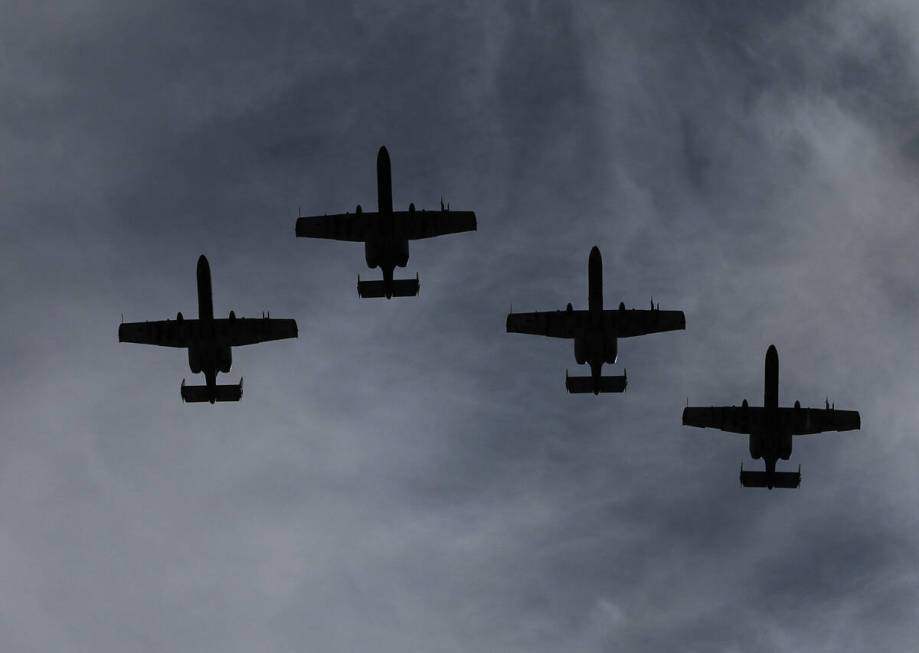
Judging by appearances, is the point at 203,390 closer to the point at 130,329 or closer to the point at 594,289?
the point at 130,329

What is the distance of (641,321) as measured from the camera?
106 metres

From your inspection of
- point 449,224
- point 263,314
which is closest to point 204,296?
point 263,314

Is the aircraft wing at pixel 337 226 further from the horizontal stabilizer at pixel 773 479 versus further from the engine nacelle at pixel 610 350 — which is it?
the horizontal stabilizer at pixel 773 479

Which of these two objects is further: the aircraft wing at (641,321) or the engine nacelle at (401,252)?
the aircraft wing at (641,321)

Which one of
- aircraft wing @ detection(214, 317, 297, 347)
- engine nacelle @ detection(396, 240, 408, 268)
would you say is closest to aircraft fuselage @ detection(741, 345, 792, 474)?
engine nacelle @ detection(396, 240, 408, 268)

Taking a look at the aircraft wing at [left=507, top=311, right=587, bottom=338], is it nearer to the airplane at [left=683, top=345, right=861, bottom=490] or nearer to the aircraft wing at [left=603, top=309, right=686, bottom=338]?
the aircraft wing at [left=603, top=309, right=686, bottom=338]

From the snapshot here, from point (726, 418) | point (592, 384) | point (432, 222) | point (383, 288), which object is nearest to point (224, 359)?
point (383, 288)

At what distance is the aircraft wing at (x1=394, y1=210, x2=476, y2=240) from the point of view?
104 m

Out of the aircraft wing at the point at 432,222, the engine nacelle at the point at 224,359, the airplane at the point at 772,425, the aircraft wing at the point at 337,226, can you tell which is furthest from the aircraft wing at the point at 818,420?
the engine nacelle at the point at 224,359

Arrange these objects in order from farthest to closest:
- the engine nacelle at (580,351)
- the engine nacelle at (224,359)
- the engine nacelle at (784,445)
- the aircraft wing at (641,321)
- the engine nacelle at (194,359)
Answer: the engine nacelle at (784,445), the aircraft wing at (641,321), the engine nacelle at (580,351), the engine nacelle at (224,359), the engine nacelle at (194,359)

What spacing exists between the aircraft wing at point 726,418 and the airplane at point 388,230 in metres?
25.3

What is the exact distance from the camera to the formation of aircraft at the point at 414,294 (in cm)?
10181

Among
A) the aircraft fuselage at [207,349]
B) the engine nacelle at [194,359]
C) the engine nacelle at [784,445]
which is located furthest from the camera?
the engine nacelle at [784,445]

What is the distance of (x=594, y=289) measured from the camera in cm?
10231
